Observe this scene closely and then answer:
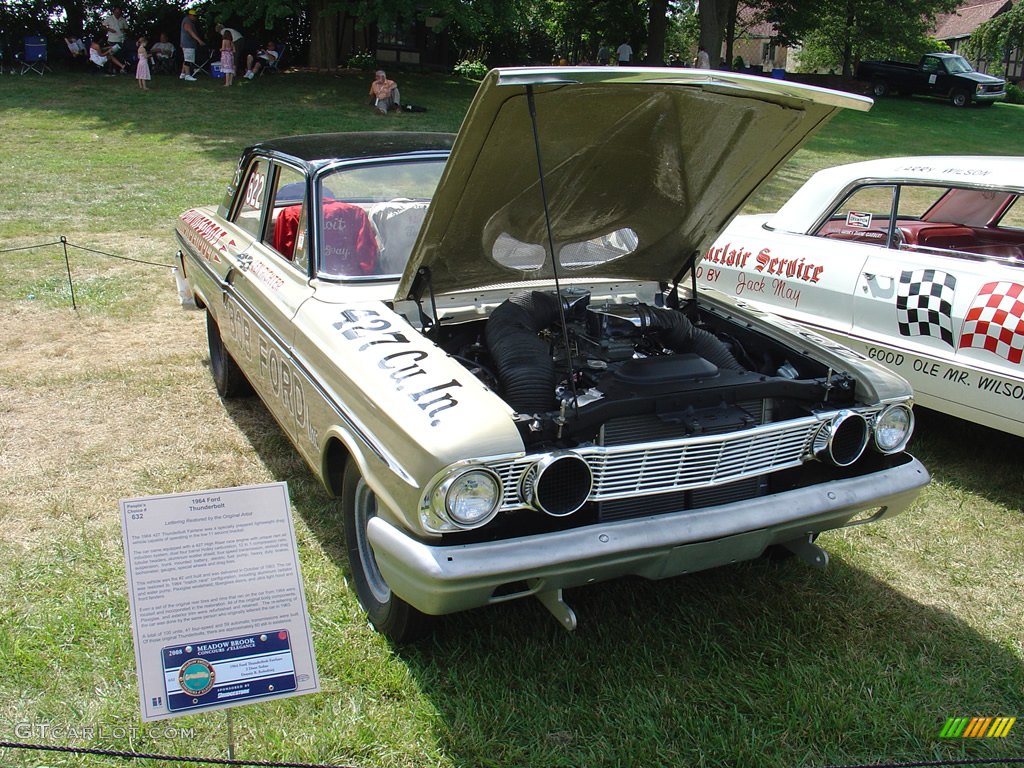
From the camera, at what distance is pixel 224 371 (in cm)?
547

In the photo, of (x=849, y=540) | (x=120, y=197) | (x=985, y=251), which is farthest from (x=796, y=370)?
(x=120, y=197)

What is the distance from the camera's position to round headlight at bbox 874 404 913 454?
11.0ft

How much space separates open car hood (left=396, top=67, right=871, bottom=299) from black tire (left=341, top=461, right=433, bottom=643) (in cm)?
87

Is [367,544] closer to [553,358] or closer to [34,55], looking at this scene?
[553,358]

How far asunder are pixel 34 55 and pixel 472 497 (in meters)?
22.0

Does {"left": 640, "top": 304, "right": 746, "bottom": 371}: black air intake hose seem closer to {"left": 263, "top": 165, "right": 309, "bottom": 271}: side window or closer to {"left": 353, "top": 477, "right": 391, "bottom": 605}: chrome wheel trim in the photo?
{"left": 353, "top": 477, "right": 391, "bottom": 605}: chrome wheel trim

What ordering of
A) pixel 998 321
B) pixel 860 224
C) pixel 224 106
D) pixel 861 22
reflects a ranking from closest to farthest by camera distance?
pixel 998 321 → pixel 860 224 → pixel 224 106 → pixel 861 22

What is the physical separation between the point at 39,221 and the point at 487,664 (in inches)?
369

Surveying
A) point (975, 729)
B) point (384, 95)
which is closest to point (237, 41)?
point (384, 95)

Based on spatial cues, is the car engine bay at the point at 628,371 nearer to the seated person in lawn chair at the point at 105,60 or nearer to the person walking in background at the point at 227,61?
the person walking in background at the point at 227,61

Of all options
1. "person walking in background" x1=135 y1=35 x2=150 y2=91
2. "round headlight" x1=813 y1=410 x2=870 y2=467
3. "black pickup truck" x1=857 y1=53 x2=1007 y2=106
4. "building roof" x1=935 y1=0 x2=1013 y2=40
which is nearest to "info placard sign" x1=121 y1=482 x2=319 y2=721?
"round headlight" x1=813 y1=410 x2=870 y2=467

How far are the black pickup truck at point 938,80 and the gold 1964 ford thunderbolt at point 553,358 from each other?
27.8m

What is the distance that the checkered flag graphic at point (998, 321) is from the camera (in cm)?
441

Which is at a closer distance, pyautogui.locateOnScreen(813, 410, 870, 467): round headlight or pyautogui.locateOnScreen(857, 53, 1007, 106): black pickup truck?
pyautogui.locateOnScreen(813, 410, 870, 467): round headlight
